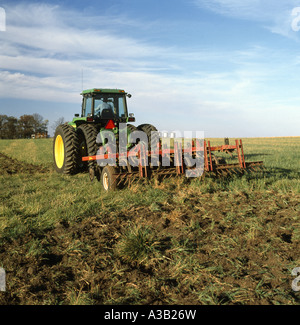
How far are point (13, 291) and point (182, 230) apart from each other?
7.74 feet

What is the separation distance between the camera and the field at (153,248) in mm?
2953

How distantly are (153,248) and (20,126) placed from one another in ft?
284

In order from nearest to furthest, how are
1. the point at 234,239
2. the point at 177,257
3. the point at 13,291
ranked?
the point at 13,291, the point at 177,257, the point at 234,239

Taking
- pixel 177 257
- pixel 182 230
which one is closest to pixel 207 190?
pixel 182 230

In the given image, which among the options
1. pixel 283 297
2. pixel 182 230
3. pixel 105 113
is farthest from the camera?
pixel 105 113

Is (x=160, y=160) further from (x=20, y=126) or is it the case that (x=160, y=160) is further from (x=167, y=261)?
(x=20, y=126)

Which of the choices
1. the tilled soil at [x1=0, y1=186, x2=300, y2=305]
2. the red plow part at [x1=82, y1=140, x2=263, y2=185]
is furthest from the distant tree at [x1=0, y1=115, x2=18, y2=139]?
the tilled soil at [x1=0, y1=186, x2=300, y2=305]

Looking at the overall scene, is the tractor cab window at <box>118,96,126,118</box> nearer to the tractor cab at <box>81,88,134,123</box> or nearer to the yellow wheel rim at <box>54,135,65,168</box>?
the tractor cab at <box>81,88,134,123</box>

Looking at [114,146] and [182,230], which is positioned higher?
[114,146]

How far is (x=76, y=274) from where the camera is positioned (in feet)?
11.0

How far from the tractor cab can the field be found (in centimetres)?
350

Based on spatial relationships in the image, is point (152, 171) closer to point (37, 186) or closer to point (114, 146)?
point (114, 146)

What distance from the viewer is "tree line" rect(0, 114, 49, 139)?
78662mm

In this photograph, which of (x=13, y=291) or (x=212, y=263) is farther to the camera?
(x=212, y=263)
